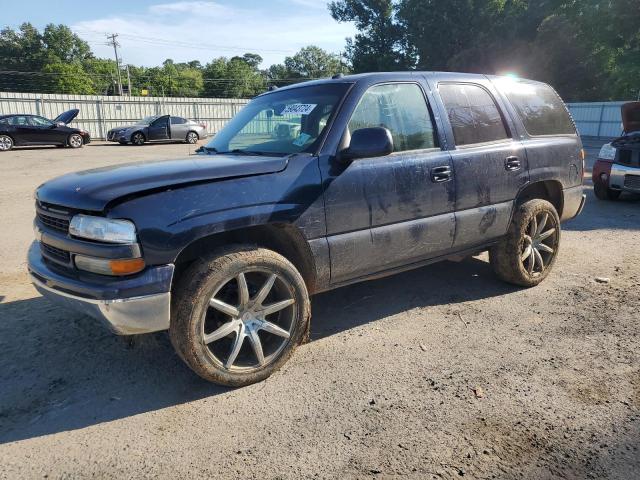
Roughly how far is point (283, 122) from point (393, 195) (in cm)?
100

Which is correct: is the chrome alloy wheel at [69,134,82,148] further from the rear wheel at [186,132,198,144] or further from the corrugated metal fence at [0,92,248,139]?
the corrugated metal fence at [0,92,248,139]

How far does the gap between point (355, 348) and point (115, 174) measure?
1961 millimetres

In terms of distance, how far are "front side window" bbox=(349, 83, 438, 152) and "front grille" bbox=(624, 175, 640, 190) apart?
6.66 meters

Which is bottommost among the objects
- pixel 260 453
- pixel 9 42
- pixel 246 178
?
pixel 260 453

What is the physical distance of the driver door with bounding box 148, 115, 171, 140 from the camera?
23.8 meters

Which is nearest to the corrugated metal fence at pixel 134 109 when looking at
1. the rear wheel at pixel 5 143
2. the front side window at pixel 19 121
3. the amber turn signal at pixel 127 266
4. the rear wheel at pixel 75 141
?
the rear wheel at pixel 75 141

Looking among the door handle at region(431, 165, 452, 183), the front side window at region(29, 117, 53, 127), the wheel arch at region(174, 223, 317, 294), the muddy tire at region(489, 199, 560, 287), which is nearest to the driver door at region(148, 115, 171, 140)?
the front side window at region(29, 117, 53, 127)

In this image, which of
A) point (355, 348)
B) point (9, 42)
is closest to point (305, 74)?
point (9, 42)

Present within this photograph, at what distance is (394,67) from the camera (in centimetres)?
5031

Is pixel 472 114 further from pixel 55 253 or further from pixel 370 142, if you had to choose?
pixel 55 253

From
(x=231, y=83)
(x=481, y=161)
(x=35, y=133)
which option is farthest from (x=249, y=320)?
(x=231, y=83)

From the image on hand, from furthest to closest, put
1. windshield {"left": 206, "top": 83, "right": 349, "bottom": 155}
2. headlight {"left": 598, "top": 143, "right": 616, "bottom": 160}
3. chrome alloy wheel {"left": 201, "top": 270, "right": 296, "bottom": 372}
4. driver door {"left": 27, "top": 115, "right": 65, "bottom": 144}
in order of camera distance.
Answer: driver door {"left": 27, "top": 115, "right": 65, "bottom": 144} < headlight {"left": 598, "top": 143, "right": 616, "bottom": 160} < windshield {"left": 206, "top": 83, "right": 349, "bottom": 155} < chrome alloy wheel {"left": 201, "top": 270, "right": 296, "bottom": 372}

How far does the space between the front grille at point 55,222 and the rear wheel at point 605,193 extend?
932cm

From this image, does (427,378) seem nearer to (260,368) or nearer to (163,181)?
(260,368)
